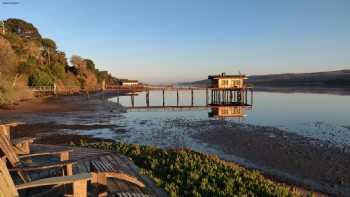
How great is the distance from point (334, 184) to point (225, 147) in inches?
263

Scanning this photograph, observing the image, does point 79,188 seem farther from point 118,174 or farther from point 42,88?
point 42,88

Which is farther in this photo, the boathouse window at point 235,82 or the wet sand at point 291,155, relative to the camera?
the boathouse window at point 235,82

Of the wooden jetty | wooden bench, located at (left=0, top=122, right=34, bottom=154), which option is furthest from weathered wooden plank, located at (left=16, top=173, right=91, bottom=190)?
wooden bench, located at (left=0, top=122, right=34, bottom=154)

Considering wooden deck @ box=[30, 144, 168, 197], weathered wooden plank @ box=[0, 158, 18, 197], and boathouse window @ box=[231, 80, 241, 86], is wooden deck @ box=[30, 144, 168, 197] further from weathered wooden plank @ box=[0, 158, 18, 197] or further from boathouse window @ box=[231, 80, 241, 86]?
boathouse window @ box=[231, 80, 241, 86]

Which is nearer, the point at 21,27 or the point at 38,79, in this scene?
the point at 38,79

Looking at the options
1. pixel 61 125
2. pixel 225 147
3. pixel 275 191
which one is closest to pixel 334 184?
pixel 275 191

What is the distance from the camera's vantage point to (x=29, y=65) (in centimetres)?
4766

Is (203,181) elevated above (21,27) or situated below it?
below

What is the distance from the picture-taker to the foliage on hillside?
39312 millimetres

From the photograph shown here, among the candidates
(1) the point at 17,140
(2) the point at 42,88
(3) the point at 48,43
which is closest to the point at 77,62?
(3) the point at 48,43

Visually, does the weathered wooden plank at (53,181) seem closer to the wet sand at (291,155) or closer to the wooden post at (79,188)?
the wooden post at (79,188)

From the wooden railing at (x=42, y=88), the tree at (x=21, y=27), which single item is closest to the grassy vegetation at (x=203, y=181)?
the wooden railing at (x=42, y=88)

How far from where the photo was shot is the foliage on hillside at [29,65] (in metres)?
39.3

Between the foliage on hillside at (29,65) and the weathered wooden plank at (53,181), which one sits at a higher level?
the foliage on hillside at (29,65)
